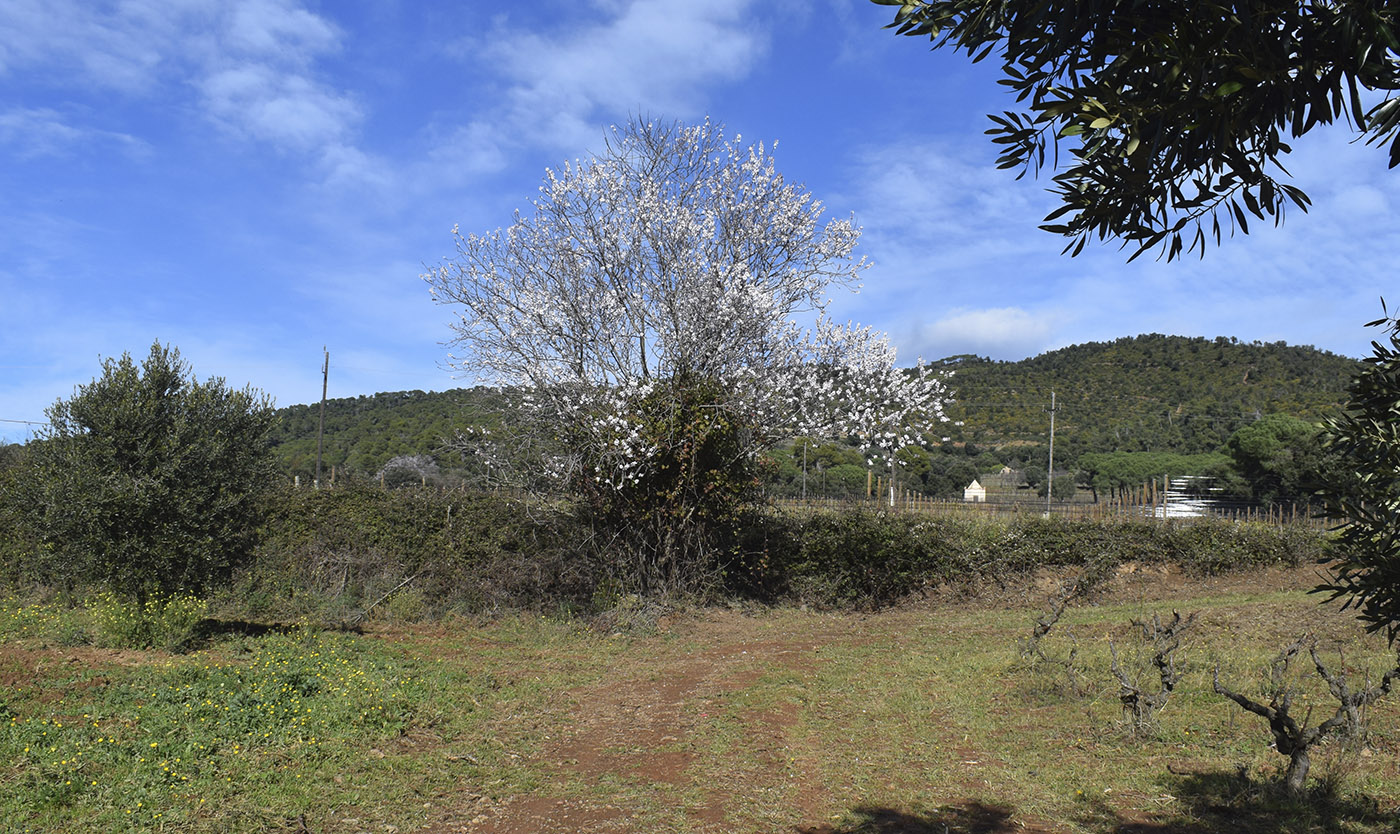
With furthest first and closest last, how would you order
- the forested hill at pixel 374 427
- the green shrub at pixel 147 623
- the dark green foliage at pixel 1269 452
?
the dark green foliage at pixel 1269 452 < the forested hill at pixel 374 427 < the green shrub at pixel 147 623

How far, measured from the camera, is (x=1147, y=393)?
46.2m

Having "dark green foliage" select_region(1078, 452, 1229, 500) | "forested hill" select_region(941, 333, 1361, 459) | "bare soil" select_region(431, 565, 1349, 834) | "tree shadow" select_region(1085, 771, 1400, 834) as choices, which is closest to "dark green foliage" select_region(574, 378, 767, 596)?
"bare soil" select_region(431, 565, 1349, 834)

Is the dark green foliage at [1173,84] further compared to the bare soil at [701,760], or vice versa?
the bare soil at [701,760]

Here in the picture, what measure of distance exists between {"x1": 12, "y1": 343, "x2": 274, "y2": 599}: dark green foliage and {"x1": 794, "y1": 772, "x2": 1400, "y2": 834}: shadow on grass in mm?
7408

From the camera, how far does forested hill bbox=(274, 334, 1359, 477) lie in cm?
3966

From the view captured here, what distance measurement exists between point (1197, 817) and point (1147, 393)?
1860 inches

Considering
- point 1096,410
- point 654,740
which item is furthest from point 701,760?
point 1096,410

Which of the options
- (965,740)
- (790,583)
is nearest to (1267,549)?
(790,583)

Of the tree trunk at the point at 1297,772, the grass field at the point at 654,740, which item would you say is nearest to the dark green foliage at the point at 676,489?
the grass field at the point at 654,740

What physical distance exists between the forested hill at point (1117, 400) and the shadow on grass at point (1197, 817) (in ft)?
103

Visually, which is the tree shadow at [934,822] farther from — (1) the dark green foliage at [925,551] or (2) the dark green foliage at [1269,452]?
(2) the dark green foliage at [1269,452]

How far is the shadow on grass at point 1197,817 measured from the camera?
4.27m

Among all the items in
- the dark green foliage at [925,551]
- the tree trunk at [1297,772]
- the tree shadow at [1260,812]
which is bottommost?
the tree shadow at [1260,812]

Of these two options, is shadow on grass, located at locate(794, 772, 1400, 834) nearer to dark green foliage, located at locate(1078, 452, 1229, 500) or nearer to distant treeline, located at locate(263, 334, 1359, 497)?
distant treeline, located at locate(263, 334, 1359, 497)
